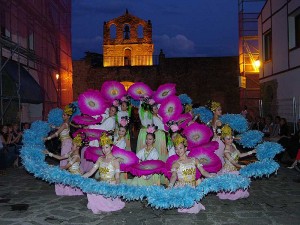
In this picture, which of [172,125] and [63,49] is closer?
[172,125]

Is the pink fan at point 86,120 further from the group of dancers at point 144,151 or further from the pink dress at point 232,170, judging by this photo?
the pink dress at point 232,170

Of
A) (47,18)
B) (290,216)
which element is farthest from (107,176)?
(47,18)

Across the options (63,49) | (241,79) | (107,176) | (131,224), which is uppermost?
Answer: (63,49)

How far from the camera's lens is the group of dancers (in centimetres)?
607

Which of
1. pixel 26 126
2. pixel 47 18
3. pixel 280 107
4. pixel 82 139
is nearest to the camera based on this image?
pixel 82 139

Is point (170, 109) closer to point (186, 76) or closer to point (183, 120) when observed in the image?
point (183, 120)

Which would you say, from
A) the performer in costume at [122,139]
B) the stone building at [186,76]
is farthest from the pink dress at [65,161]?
the stone building at [186,76]

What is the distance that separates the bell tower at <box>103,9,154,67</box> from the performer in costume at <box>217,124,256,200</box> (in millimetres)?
30880

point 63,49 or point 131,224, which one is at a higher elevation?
point 63,49

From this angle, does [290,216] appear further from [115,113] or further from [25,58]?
[25,58]

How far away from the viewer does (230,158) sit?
688 centimetres

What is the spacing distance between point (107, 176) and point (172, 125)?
5.66 ft

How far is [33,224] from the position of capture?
5.75m

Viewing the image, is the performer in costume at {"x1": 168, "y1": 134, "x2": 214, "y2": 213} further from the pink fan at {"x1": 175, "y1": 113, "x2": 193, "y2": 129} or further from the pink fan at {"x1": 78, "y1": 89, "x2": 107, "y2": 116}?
the pink fan at {"x1": 78, "y1": 89, "x2": 107, "y2": 116}
